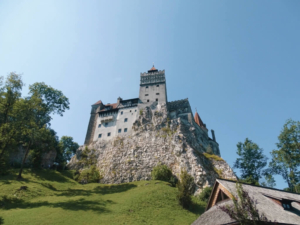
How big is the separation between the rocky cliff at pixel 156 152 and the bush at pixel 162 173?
1879 mm

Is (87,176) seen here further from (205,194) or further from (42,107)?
(205,194)

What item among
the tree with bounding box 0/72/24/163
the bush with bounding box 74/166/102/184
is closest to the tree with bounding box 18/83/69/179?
the tree with bounding box 0/72/24/163

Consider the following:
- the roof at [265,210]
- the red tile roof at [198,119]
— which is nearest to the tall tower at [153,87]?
the red tile roof at [198,119]

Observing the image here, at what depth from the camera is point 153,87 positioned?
218 feet

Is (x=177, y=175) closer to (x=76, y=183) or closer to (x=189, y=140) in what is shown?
(x=189, y=140)

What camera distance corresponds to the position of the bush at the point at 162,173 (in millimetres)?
42281

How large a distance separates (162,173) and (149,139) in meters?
12.7

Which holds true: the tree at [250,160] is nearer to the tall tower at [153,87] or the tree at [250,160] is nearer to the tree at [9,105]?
the tall tower at [153,87]

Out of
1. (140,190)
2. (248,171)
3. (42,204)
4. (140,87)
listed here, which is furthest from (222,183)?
(140,87)

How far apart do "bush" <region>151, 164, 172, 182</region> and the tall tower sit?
2413 cm

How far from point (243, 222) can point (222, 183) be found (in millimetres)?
7427

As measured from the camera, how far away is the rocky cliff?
43.9 metres

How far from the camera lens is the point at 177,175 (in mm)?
43906

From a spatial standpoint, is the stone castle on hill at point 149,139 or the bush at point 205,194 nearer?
the bush at point 205,194
